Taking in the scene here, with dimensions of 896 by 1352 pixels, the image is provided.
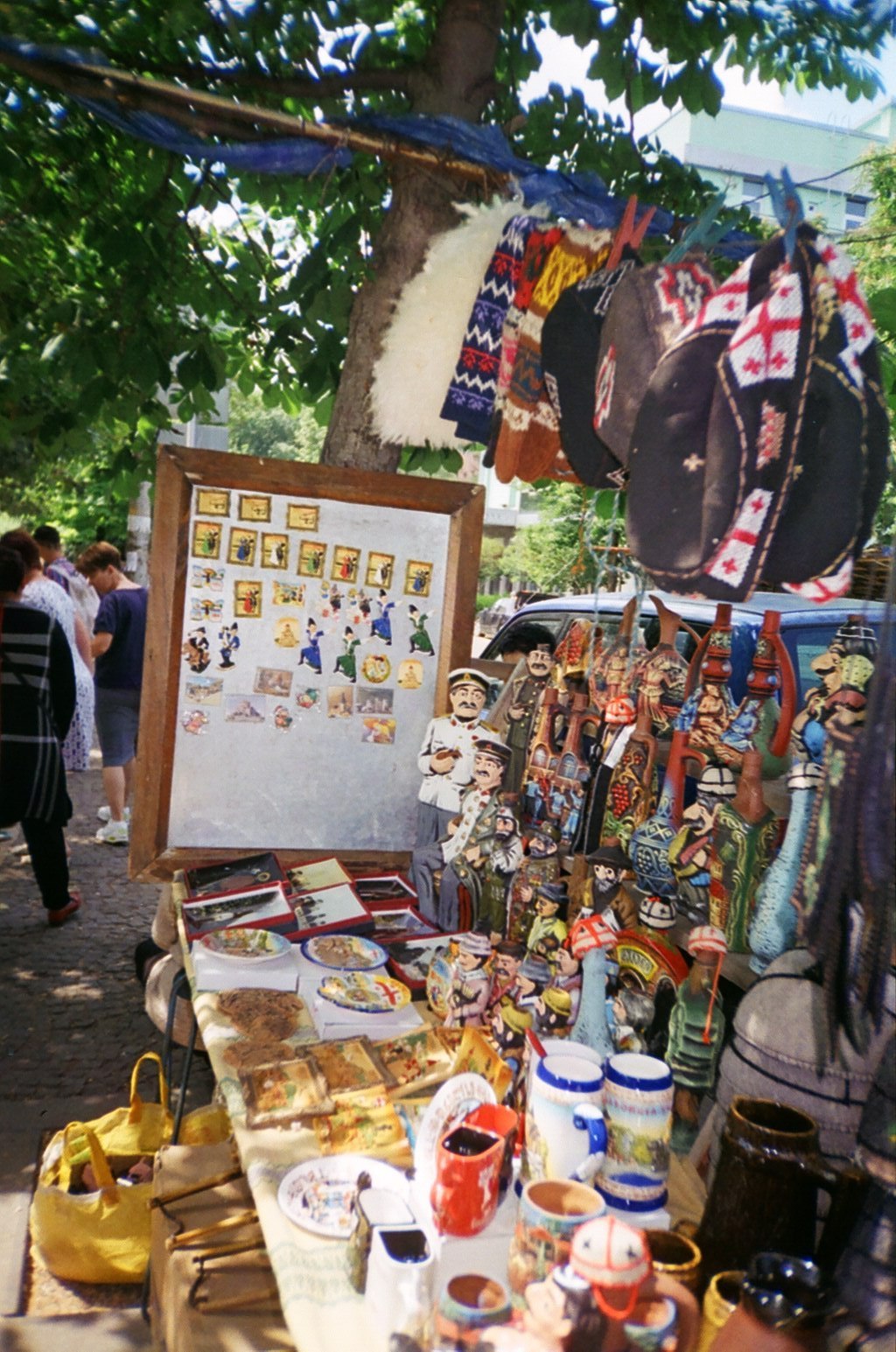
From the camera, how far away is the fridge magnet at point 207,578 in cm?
295

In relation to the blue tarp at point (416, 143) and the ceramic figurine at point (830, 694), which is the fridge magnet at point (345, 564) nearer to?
the blue tarp at point (416, 143)

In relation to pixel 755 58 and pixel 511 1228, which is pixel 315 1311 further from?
pixel 755 58

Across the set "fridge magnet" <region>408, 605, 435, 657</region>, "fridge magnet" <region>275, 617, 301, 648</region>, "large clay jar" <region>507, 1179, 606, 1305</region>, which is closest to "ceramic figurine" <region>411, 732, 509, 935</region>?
"fridge magnet" <region>408, 605, 435, 657</region>

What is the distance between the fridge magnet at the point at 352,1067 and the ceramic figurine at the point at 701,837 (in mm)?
732

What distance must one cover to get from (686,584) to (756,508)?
0.15 metres

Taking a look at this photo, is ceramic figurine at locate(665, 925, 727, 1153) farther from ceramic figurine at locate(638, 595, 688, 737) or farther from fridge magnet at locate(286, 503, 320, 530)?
fridge magnet at locate(286, 503, 320, 530)

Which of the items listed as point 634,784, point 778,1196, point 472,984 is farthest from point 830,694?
point 472,984

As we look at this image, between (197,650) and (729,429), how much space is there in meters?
1.94

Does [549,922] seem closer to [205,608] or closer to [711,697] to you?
[711,697]

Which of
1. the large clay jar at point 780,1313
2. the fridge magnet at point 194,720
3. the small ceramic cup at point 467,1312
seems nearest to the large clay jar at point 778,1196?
the large clay jar at point 780,1313

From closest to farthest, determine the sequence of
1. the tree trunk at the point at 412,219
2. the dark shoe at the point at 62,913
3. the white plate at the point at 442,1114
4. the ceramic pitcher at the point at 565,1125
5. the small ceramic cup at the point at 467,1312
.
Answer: the small ceramic cup at the point at 467,1312, the ceramic pitcher at the point at 565,1125, the white plate at the point at 442,1114, the tree trunk at the point at 412,219, the dark shoe at the point at 62,913

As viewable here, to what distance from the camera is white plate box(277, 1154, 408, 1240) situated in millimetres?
1661

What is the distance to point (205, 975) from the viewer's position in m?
2.45

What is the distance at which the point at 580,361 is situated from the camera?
83.4 inches
